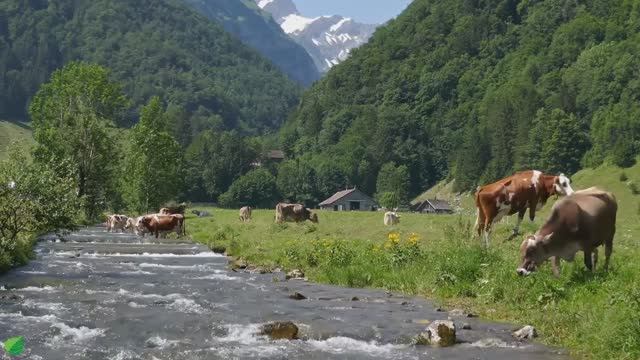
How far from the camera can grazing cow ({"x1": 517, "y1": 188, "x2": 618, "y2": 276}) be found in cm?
1697

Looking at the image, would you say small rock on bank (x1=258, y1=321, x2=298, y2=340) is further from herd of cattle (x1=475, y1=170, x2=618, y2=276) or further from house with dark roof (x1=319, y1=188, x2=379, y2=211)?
house with dark roof (x1=319, y1=188, x2=379, y2=211)

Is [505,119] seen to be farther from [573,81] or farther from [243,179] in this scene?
[243,179]

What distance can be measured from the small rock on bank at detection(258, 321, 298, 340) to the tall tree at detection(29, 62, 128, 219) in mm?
60941

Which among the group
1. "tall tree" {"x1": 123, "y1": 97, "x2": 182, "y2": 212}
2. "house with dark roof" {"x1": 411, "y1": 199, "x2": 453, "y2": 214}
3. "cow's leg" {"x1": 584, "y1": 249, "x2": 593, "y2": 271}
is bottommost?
"house with dark roof" {"x1": 411, "y1": 199, "x2": 453, "y2": 214}

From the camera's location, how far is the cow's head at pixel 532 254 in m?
17.2

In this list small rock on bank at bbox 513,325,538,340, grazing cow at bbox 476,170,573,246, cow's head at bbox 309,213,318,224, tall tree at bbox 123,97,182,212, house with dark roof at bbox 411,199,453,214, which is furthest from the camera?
house with dark roof at bbox 411,199,453,214

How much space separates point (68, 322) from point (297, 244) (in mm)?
17202

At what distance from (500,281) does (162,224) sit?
1613 inches

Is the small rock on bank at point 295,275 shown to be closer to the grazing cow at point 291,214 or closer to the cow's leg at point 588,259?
the cow's leg at point 588,259

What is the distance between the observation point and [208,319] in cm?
1828

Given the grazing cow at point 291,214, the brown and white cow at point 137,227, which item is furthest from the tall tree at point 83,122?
the grazing cow at point 291,214

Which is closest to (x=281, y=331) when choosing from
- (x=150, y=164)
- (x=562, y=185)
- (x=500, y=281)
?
(x=500, y=281)

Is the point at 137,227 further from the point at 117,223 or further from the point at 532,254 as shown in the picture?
the point at 532,254

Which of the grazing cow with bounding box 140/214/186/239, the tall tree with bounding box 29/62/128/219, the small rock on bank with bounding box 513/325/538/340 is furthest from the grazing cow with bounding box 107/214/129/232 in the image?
the small rock on bank with bounding box 513/325/538/340
